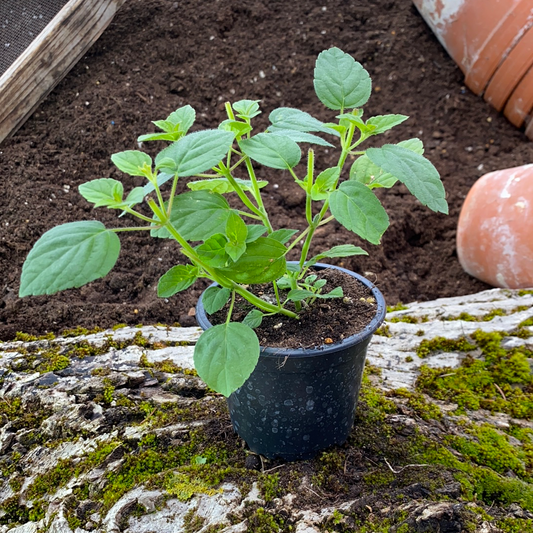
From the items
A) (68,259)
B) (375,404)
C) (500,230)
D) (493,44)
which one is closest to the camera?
(68,259)

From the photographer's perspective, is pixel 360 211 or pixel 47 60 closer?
pixel 360 211

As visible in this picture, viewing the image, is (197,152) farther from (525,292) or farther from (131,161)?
(525,292)

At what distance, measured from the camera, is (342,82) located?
3.17 ft

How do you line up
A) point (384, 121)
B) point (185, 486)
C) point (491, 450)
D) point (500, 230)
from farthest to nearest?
1. point (500, 230)
2. point (491, 450)
3. point (185, 486)
4. point (384, 121)

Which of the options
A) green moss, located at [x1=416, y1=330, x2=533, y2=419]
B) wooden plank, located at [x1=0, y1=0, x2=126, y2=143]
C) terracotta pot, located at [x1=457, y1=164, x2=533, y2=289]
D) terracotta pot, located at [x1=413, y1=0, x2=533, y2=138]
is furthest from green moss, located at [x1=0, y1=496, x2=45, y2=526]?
terracotta pot, located at [x1=413, y1=0, x2=533, y2=138]

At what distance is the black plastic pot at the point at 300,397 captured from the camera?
997 millimetres

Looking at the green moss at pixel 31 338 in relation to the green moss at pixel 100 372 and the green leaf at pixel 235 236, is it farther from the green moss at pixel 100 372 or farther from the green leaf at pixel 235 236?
the green leaf at pixel 235 236

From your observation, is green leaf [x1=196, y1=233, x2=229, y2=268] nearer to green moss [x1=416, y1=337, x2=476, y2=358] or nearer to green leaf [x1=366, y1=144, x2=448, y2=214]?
green leaf [x1=366, y1=144, x2=448, y2=214]

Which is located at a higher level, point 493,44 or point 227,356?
point 493,44

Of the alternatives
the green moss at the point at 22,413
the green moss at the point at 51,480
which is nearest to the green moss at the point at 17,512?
the green moss at the point at 51,480

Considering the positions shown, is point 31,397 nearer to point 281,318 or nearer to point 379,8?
point 281,318

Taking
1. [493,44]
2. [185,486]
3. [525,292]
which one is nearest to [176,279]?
[185,486]

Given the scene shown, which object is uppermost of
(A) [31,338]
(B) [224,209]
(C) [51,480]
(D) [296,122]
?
(D) [296,122]

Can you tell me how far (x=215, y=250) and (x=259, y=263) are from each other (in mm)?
83
